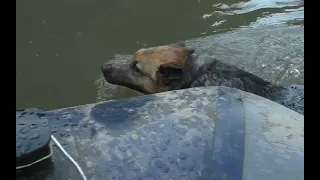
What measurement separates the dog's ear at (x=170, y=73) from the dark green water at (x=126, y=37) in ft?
1.89

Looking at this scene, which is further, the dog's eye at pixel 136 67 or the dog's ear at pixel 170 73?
the dog's eye at pixel 136 67

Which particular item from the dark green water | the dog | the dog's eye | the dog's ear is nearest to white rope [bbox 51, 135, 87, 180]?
the dog

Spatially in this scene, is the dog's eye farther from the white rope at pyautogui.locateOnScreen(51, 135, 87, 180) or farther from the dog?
the white rope at pyautogui.locateOnScreen(51, 135, 87, 180)

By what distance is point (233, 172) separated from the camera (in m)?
1.56

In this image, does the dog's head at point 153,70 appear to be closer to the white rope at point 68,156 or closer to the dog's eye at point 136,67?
the dog's eye at point 136,67

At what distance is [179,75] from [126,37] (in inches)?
104

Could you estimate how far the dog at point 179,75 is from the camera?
4410 mm

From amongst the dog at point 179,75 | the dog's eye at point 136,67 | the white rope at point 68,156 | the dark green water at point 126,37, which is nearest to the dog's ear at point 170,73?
the dog at point 179,75

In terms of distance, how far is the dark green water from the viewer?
536 cm

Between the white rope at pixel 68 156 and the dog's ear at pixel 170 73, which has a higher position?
the white rope at pixel 68 156

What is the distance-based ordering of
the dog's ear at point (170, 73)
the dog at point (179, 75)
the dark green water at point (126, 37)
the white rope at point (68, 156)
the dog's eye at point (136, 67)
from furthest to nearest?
→ the dark green water at point (126, 37)
the dog's eye at point (136, 67)
the dog's ear at point (170, 73)
the dog at point (179, 75)
the white rope at point (68, 156)

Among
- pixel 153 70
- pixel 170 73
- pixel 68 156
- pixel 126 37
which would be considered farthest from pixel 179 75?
pixel 68 156

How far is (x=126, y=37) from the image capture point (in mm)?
7117

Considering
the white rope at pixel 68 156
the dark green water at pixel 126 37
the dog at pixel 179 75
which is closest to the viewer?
the white rope at pixel 68 156
